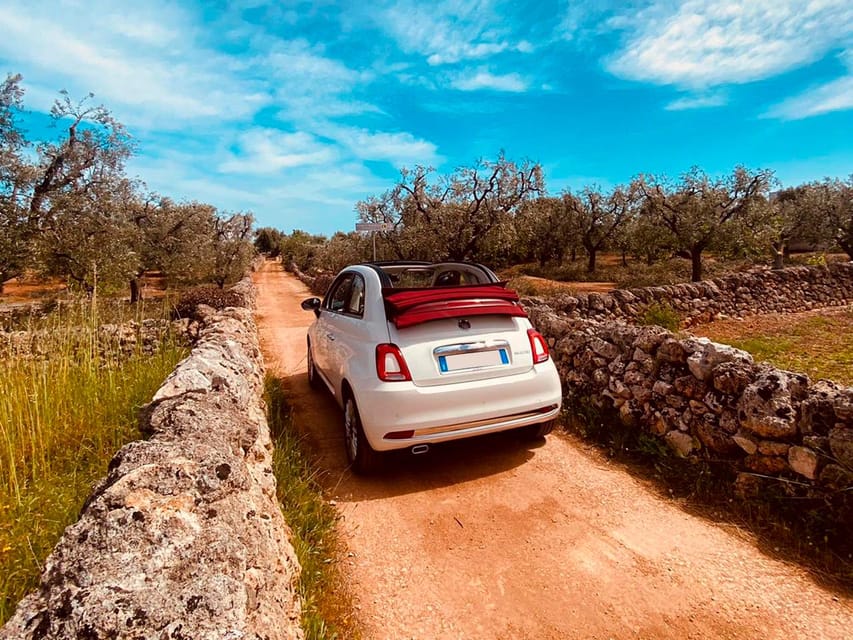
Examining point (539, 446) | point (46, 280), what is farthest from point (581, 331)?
point (46, 280)

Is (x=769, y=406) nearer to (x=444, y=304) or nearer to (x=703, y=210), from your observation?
(x=444, y=304)

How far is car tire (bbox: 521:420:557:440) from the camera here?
414 centimetres

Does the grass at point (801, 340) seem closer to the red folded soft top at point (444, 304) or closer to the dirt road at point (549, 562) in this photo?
the dirt road at point (549, 562)

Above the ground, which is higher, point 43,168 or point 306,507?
point 43,168

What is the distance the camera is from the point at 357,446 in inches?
143

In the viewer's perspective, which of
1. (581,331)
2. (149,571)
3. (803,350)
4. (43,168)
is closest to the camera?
(149,571)

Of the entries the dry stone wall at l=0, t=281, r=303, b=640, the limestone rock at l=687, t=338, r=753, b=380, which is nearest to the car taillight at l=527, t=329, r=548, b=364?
the limestone rock at l=687, t=338, r=753, b=380

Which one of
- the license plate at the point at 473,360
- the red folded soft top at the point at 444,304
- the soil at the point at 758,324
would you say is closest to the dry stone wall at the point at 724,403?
the red folded soft top at the point at 444,304

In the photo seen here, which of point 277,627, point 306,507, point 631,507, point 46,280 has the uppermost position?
point 46,280

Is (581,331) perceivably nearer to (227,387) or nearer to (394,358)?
(394,358)

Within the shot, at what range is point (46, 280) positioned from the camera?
1579cm

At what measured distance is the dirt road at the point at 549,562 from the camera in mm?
2197

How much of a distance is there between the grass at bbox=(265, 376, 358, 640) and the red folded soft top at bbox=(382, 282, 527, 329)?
1435 millimetres

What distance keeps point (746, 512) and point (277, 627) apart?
314cm
